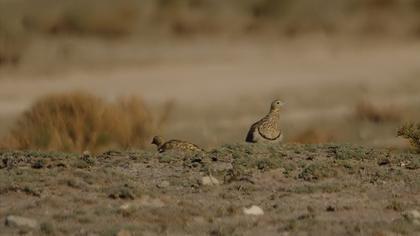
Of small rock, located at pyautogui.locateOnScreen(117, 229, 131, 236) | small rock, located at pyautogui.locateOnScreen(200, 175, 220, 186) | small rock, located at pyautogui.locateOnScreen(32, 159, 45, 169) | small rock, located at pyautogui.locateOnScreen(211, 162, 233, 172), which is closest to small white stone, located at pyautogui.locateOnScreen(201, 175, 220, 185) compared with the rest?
small rock, located at pyautogui.locateOnScreen(200, 175, 220, 186)

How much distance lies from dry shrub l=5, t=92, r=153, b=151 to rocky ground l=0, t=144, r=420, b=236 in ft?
16.4

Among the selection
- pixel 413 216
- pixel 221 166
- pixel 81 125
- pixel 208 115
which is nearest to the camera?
pixel 413 216

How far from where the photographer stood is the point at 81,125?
21.4 metres

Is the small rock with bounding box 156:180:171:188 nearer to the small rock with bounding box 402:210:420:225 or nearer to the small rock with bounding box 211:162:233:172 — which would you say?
the small rock with bounding box 211:162:233:172

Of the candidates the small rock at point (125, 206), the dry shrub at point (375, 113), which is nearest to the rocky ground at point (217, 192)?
the small rock at point (125, 206)

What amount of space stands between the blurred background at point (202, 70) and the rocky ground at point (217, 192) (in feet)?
17.2

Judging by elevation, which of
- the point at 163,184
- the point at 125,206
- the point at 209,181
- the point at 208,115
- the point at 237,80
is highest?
the point at 237,80

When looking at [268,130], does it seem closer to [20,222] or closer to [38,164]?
[38,164]

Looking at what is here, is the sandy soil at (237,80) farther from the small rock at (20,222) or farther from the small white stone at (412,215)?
the small rock at (20,222)

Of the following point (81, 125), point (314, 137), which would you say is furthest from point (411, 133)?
point (81, 125)

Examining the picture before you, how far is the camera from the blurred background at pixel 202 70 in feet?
73.2

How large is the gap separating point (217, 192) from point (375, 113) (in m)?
13.6

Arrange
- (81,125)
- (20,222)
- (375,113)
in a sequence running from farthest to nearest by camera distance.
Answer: (375,113)
(81,125)
(20,222)

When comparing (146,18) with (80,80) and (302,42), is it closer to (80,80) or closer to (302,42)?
(302,42)
